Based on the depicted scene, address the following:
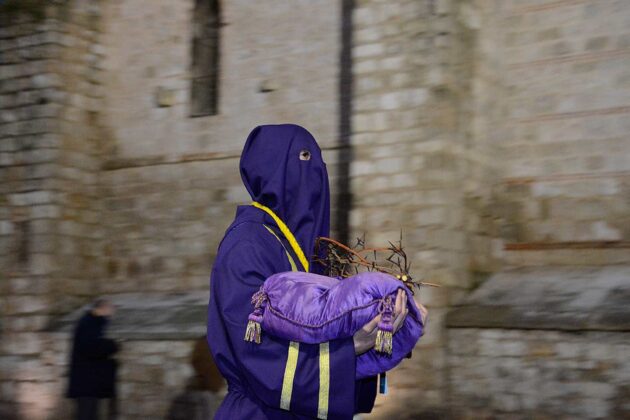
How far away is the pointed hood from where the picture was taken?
A: 3504mm

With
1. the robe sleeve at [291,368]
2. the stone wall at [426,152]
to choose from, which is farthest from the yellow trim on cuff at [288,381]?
the stone wall at [426,152]

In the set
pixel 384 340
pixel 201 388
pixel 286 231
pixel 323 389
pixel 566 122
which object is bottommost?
pixel 201 388

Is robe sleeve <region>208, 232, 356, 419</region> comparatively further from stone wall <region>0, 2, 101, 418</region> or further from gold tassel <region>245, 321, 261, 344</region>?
stone wall <region>0, 2, 101, 418</region>

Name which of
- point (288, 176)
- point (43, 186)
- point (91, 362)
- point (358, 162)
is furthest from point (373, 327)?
point (43, 186)

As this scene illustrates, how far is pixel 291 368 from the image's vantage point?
10.2 feet

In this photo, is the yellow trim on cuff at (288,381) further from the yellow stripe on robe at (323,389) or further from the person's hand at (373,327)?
the person's hand at (373,327)

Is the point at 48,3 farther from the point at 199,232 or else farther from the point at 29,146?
the point at 199,232

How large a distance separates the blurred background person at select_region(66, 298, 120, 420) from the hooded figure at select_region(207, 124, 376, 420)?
5.73 metres

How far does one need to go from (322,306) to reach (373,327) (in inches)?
6.6

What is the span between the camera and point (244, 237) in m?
3.36

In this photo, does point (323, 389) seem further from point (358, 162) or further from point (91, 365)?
point (91, 365)

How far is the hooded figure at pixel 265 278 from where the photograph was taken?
311 cm

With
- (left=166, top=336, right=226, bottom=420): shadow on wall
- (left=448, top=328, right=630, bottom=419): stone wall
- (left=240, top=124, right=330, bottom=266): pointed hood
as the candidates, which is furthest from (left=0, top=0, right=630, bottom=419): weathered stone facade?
(left=240, top=124, right=330, bottom=266): pointed hood

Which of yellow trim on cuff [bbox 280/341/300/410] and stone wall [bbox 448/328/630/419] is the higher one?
yellow trim on cuff [bbox 280/341/300/410]
